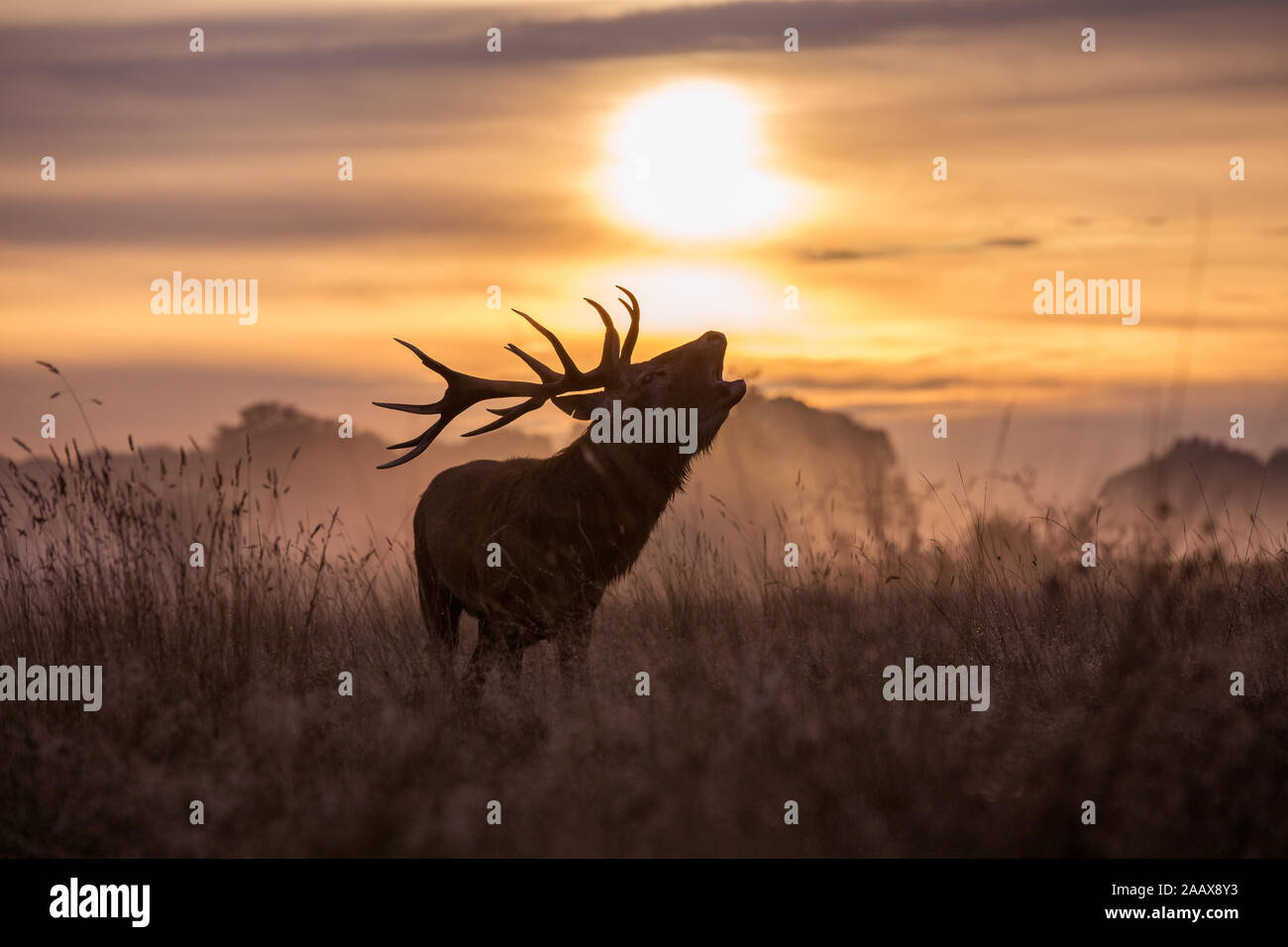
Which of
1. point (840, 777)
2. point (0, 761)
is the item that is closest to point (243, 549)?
point (0, 761)

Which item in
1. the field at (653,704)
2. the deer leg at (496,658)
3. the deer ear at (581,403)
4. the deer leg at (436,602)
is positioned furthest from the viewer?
the deer leg at (436,602)

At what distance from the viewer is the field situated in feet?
14.9

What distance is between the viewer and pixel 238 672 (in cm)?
632

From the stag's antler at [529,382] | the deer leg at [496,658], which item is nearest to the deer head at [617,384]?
the stag's antler at [529,382]

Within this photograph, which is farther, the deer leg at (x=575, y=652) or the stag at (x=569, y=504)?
the stag at (x=569, y=504)

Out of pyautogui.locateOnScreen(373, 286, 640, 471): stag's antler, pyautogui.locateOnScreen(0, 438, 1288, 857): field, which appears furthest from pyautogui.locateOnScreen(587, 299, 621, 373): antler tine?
pyautogui.locateOnScreen(0, 438, 1288, 857): field

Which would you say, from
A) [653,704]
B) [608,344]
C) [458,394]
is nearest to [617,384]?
[608,344]

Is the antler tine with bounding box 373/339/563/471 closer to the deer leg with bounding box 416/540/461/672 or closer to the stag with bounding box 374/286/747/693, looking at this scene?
the stag with bounding box 374/286/747/693

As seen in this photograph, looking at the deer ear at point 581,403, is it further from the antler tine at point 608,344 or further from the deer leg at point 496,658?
the deer leg at point 496,658

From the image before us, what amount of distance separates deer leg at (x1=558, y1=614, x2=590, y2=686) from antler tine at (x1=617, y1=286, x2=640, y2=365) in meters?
1.72

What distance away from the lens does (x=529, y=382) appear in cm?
775

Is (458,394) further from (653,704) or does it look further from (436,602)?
(653,704)

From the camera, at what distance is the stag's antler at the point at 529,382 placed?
748 cm
